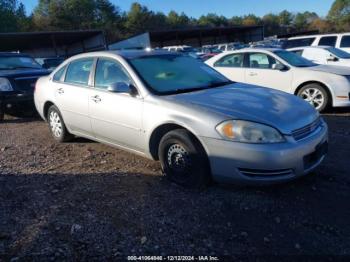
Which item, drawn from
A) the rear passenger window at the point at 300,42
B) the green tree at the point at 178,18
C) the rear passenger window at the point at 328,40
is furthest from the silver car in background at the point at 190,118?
the green tree at the point at 178,18

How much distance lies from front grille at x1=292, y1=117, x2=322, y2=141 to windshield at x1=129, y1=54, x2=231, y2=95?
1.37m

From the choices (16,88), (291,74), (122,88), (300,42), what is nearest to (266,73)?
(291,74)

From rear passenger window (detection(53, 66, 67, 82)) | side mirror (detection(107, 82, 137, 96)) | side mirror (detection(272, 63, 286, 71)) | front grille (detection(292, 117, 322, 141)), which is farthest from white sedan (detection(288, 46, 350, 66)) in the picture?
side mirror (detection(107, 82, 137, 96))

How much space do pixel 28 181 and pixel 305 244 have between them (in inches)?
131

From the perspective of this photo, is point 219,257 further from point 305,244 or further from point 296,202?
point 296,202

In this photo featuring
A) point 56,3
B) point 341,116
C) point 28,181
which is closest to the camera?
point 28,181

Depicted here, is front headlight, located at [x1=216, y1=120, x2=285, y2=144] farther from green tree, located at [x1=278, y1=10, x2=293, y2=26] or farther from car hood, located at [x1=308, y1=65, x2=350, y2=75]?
green tree, located at [x1=278, y1=10, x2=293, y2=26]

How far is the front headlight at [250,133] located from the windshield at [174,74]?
1050 mm

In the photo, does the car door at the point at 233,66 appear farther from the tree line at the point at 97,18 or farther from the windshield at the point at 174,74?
the tree line at the point at 97,18

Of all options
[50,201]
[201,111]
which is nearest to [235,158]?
[201,111]

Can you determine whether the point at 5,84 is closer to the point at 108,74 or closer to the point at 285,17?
the point at 108,74

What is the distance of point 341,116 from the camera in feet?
25.9

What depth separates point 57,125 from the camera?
6465mm

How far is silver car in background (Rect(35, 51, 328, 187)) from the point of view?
3803 mm
